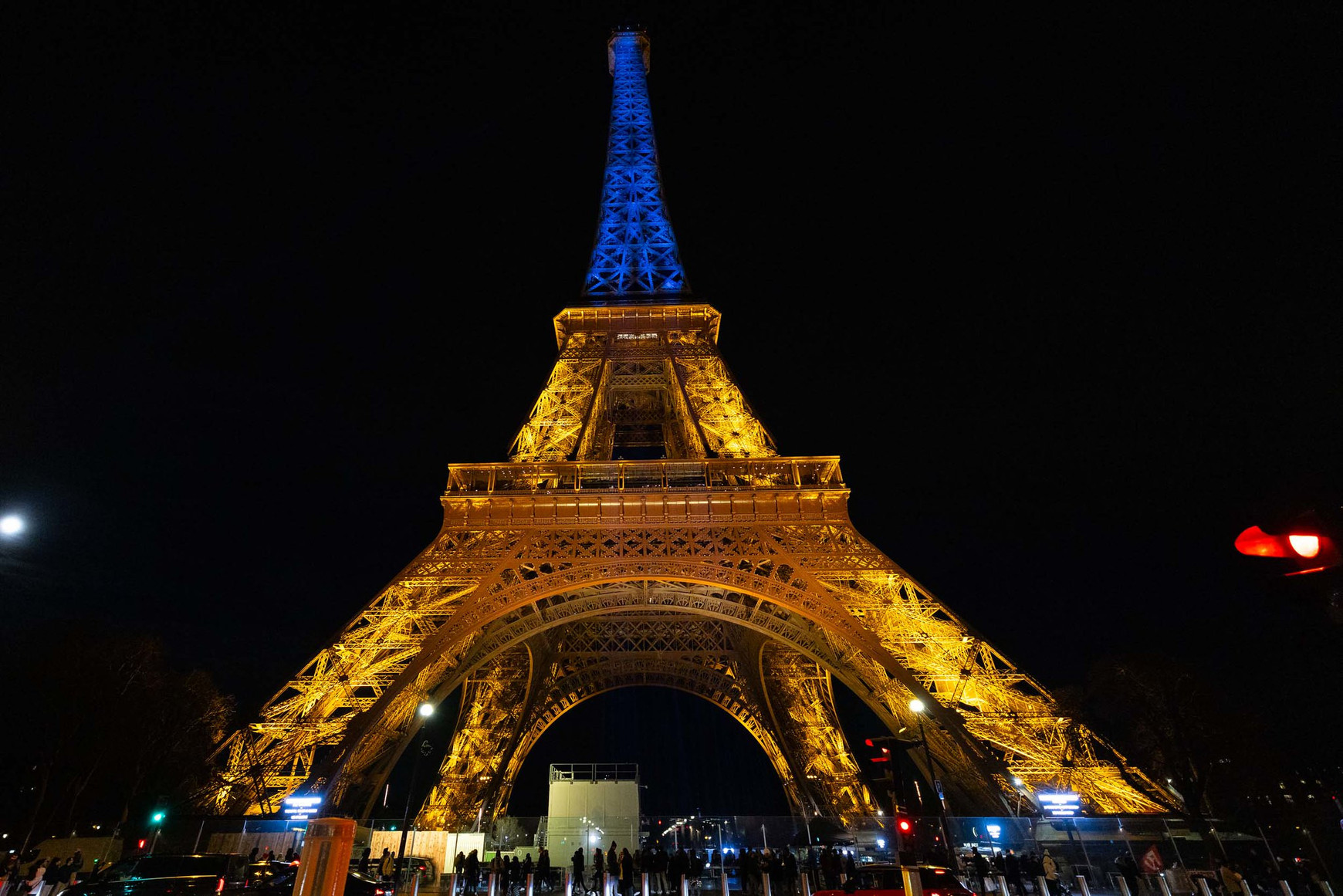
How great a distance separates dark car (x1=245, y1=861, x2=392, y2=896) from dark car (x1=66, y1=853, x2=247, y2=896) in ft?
0.58

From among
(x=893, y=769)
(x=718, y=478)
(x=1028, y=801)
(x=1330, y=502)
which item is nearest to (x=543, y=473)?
(x=718, y=478)

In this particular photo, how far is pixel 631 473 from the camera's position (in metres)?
22.0

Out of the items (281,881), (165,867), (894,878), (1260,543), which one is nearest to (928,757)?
(894,878)

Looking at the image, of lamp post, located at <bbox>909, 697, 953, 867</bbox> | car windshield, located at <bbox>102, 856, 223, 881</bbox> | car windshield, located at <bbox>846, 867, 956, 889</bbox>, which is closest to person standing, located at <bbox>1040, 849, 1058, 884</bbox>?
lamp post, located at <bbox>909, 697, 953, 867</bbox>

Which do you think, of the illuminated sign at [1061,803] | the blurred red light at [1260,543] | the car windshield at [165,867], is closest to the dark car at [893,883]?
the illuminated sign at [1061,803]

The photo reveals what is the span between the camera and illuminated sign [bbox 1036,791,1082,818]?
46.8 ft

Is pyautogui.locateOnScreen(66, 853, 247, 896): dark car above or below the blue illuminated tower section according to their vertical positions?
below

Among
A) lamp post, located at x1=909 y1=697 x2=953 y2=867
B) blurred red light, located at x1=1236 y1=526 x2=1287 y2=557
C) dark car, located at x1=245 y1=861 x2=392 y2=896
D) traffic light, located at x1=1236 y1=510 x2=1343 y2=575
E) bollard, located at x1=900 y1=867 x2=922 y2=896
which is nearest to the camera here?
traffic light, located at x1=1236 y1=510 x2=1343 y2=575

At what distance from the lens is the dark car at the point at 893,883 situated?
383 inches

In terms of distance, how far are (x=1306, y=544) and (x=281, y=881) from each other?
14315 mm

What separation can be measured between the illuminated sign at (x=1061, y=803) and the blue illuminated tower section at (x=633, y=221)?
80.7ft

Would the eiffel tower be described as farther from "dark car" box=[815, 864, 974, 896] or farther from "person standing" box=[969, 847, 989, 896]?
"dark car" box=[815, 864, 974, 896]

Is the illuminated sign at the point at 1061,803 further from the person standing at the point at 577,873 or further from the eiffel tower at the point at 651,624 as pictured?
the person standing at the point at 577,873

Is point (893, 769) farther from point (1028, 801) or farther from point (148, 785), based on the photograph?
point (148, 785)
